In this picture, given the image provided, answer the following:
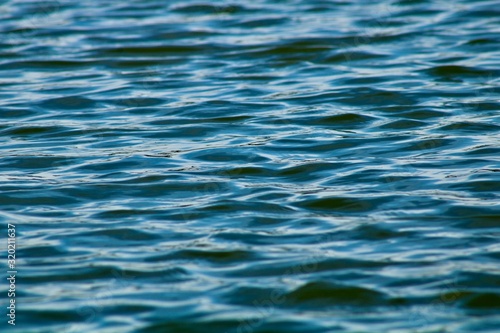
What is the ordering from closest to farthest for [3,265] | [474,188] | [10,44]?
[3,265] < [474,188] < [10,44]

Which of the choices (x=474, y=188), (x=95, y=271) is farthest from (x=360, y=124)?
(x=95, y=271)

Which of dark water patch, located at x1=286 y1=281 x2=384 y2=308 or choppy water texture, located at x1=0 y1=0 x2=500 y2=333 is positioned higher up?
choppy water texture, located at x1=0 y1=0 x2=500 y2=333

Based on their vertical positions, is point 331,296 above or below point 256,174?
below

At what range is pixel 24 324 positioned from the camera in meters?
5.20

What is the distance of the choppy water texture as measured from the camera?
536cm

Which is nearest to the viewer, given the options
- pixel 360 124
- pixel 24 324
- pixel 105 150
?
pixel 24 324

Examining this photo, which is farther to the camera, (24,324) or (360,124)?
(360,124)

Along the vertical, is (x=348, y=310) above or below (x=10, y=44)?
below

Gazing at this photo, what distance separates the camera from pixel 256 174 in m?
7.53

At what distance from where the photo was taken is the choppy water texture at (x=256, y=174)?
5355 mm

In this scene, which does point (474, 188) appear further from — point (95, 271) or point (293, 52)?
point (293, 52)

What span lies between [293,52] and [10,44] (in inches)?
150

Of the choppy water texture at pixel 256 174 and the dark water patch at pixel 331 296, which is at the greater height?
the choppy water texture at pixel 256 174

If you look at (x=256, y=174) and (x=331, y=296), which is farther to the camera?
(x=256, y=174)
